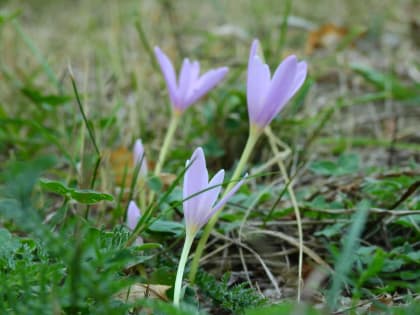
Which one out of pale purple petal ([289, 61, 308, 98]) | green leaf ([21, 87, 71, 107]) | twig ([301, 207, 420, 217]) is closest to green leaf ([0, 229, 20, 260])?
pale purple petal ([289, 61, 308, 98])

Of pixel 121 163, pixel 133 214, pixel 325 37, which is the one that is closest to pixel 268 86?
pixel 133 214

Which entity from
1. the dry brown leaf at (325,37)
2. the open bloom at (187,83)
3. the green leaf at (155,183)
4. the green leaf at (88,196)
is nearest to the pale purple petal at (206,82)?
the open bloom at (187,83)

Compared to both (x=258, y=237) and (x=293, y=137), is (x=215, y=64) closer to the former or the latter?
(x=293, y=137)

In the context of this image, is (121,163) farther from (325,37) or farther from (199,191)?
(325,37)

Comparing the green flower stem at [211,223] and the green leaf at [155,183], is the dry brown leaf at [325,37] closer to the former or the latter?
the green leaf at [155,183]

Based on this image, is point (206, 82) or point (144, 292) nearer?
point (144, 292)
